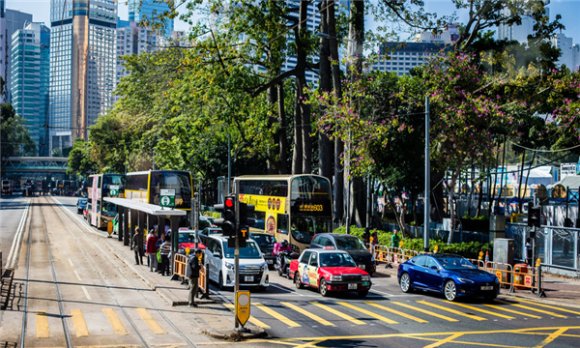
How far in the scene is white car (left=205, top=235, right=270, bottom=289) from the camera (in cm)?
2369

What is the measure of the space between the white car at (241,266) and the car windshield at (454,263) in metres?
6.31

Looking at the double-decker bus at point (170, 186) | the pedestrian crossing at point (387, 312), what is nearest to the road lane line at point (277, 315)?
the pedestrian crossing at point (387, 312)

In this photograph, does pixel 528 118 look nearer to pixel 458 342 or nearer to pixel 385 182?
pixel 385 182

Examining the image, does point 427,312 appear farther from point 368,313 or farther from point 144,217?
point 144,217

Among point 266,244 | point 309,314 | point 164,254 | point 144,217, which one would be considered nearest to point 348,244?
point 266,244

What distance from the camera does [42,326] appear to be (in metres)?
16.7

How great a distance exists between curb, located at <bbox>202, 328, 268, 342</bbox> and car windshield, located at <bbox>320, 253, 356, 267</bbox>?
7.92 meters

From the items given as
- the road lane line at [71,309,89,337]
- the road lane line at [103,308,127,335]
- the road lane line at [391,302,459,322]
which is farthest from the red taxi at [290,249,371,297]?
the road lane line at [71,309,89,337]

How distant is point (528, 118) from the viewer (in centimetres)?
4638

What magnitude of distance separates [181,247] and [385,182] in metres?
18.8

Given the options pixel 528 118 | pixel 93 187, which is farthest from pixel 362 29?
pixel 93 187

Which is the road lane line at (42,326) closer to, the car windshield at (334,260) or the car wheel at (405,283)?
the car windshield at (334,260)

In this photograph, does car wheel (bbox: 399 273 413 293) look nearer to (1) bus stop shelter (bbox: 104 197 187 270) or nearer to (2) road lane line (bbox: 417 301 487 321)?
(2) road lane line (bbox: 417 301 487 321)

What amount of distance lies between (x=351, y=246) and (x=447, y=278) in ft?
23.1
